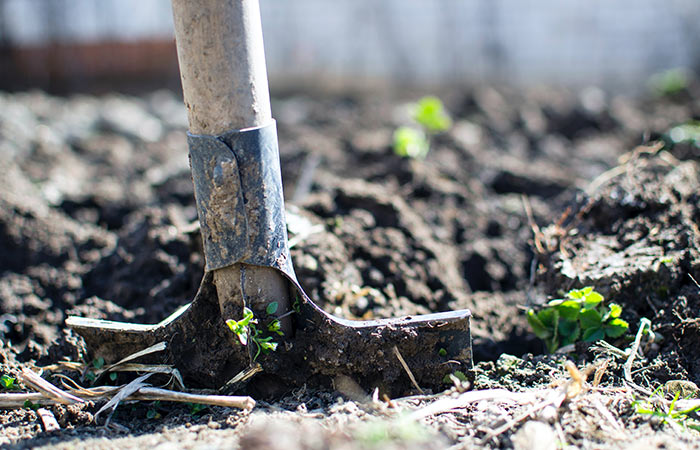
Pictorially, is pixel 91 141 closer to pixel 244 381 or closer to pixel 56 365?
pixel 56 365

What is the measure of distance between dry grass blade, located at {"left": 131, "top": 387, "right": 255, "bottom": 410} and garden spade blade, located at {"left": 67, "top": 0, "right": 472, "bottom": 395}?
0.37 feet

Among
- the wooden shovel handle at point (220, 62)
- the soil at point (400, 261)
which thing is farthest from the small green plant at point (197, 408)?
the wooden shovel handle at point (220, 62)

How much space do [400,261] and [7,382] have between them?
1.49 m

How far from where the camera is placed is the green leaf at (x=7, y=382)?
186cm

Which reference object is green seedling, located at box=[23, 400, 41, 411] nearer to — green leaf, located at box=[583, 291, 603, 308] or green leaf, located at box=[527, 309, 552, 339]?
green leaf, located at box=[527, 309, 552, 339]

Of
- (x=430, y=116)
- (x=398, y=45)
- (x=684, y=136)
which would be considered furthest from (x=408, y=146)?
(x=398, y=45)

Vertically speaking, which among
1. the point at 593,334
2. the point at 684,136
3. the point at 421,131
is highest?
the point at 421,131

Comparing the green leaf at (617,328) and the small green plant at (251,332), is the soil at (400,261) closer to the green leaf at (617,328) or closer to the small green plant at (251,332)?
the green leaf at (617,328)

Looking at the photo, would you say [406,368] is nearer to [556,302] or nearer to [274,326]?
[274,326]

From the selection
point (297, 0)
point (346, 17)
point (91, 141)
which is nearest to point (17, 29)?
point (297, 0)

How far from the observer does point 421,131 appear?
4828 millimetres

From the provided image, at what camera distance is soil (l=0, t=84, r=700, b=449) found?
1620 millimetres

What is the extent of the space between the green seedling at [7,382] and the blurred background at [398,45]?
7125 millimetres

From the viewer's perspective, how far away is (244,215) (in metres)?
1.66
